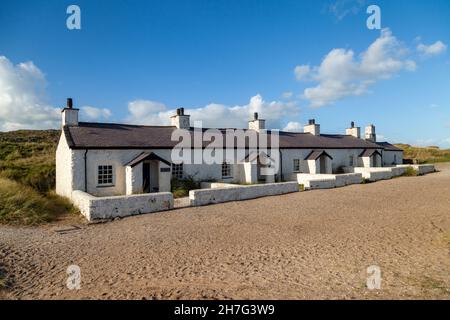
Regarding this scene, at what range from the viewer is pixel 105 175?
1555 centimetres

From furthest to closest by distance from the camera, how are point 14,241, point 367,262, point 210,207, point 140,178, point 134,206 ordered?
point 140,178 → point 210,207 → point 134,206 → point 14,241 → point 367,262

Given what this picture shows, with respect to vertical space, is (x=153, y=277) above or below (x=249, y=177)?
below

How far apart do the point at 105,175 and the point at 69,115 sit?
4.30m

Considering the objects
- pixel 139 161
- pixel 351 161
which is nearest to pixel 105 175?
pixel 139 161

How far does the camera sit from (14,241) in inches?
315

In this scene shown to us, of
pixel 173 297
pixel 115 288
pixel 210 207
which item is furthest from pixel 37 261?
pixel 210 207

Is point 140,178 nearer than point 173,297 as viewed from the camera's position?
No

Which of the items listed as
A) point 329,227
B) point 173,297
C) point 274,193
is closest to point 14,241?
point 173,297

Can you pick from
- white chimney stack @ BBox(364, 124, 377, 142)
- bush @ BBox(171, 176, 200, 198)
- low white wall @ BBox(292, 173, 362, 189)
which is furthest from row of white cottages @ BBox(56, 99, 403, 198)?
white chimney stack @ BBox(364, 124, 377, 142)

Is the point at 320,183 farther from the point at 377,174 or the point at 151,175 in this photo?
the point at 151,175

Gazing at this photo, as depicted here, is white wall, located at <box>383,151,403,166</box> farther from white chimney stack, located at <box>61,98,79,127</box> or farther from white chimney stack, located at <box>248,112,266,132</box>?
white chimney stack, located at <box>61,98,79,127</box>

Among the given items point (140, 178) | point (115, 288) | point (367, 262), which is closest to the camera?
point (115, 288)
